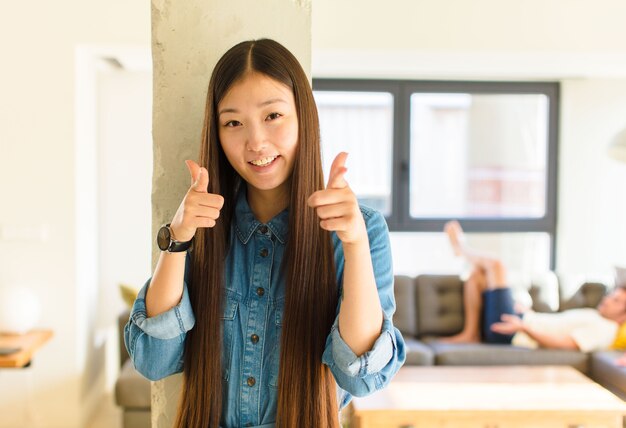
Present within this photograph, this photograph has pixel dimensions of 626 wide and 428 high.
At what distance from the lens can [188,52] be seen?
1324mm

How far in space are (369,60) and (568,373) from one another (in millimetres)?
2197

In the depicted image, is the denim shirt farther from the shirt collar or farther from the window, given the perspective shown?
the window

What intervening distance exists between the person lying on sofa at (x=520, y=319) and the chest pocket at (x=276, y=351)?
321 cm

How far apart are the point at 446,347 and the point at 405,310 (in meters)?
0.44

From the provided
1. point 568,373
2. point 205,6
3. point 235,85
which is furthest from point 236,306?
point 568,373

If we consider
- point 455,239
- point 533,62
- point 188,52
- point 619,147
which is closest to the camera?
point 188,52

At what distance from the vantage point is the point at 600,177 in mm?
5141

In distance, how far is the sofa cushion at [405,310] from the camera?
14.3 ft

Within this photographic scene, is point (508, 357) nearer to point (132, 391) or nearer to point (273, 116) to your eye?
point (132, 391)

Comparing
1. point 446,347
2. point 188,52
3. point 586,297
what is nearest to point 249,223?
point 188,52

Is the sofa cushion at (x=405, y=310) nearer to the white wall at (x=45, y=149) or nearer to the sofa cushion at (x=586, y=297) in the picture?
the sofa cushion at (x=586, y=297)

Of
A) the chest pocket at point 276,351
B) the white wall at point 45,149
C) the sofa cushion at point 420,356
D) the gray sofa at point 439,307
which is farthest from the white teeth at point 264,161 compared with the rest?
the gray sofa at point 439,307

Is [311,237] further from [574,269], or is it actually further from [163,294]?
[574,269]

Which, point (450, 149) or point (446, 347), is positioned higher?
point (450, 149)
